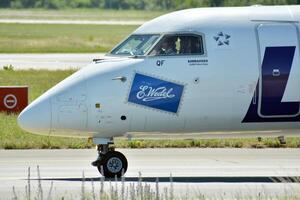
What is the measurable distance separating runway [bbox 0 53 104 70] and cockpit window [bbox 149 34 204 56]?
99.2 ft

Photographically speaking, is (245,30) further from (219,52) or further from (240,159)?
(240,159)

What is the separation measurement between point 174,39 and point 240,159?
3.26m

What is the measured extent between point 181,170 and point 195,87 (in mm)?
→ 1725

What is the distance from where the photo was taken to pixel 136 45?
1705 cm

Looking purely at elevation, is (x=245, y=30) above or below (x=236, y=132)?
above

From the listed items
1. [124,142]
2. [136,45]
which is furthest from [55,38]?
[136,45]

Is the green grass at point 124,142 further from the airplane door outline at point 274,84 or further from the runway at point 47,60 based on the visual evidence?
the runway at point 47,60

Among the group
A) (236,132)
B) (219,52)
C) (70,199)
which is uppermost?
(219,52)

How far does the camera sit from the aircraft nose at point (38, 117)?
16391 millimetres

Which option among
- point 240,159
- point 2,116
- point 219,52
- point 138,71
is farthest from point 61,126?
point 2,116

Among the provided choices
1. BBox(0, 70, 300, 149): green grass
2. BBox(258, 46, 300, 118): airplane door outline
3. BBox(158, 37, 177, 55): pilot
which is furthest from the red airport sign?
BBox(258, 46, 300, 118): airplane door outline

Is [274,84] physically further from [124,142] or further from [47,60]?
[47,60]

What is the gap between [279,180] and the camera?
1625cm

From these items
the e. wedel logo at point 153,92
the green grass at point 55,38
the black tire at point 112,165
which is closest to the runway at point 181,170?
the black tire at point 112,165
